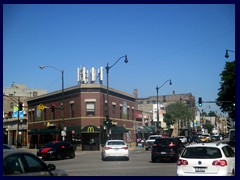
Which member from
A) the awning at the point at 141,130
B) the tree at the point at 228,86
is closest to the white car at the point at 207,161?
the tree at the point at 228,86

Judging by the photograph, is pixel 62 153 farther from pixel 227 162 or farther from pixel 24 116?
pixel 24 116

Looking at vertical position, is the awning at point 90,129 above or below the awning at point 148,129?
above

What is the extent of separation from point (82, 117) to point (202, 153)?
119ft

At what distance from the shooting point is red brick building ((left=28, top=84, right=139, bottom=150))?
49438 millimetres

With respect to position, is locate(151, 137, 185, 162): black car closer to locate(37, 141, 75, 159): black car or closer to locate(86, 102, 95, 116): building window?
locate(37, 141, 75, 159): black car

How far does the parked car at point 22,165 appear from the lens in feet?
26.9

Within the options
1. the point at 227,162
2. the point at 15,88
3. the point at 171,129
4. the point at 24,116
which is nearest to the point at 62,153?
the point at 227,162

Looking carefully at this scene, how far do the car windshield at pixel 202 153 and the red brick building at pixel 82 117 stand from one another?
1256 inches

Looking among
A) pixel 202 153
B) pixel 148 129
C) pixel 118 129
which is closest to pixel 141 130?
pixel 148 129

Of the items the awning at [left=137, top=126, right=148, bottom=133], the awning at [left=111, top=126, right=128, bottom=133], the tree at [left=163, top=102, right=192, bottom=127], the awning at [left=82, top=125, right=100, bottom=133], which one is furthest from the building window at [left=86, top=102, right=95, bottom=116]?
the tree at [left=163, top=102, right=192, bottom=127]

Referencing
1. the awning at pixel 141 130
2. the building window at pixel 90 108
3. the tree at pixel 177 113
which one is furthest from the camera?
the tree at pixel 177 113

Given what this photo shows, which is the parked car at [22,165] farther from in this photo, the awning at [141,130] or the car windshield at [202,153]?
the awning at [141,130]

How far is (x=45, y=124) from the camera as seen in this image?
57594mm

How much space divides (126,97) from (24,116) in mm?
19994
